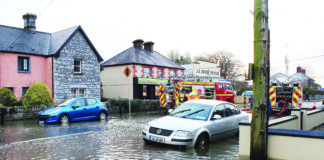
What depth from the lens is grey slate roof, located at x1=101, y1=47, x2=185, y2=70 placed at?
31925 millimetres

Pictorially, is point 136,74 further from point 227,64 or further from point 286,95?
point 227,64

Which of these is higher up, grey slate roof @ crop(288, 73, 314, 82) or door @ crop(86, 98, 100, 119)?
grey slate roof @ crop(288, 73, 314, 82)

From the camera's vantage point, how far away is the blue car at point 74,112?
14.0 m

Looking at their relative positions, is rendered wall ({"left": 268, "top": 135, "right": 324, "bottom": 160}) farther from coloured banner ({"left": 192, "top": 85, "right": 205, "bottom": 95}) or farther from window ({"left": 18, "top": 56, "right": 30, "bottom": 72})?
window ({"left": 18, "top": 56, "right": 30, "bottom": 72})

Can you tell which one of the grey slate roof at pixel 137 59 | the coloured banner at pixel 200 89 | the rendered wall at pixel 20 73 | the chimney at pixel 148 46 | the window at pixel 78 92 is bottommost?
the window at pixel 78 92

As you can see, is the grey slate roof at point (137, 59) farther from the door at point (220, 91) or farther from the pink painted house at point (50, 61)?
the door at point (220, 91)

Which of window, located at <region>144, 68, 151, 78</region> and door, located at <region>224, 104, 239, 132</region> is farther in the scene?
window, located at <region>144, 68, 151, 78</region>

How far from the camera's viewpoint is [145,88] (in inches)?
1275

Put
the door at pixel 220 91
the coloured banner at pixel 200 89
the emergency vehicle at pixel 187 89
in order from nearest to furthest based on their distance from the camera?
the emergency vehicle at pixel 187 89 < the coloured banner at pixel 200 89 < the door at pixel 220 91

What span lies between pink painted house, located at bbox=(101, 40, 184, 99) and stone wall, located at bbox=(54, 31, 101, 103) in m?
5.46

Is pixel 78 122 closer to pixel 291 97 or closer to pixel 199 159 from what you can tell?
pixel 199 159

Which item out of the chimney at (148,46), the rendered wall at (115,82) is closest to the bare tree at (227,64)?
the chimney at (148,46)

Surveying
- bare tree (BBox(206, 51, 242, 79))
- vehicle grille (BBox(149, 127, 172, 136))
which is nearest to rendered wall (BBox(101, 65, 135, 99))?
vehicle grille (BBox(149, 127, 172, 136))

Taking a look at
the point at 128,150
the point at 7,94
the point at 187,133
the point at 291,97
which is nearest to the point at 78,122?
the point at 7,94
